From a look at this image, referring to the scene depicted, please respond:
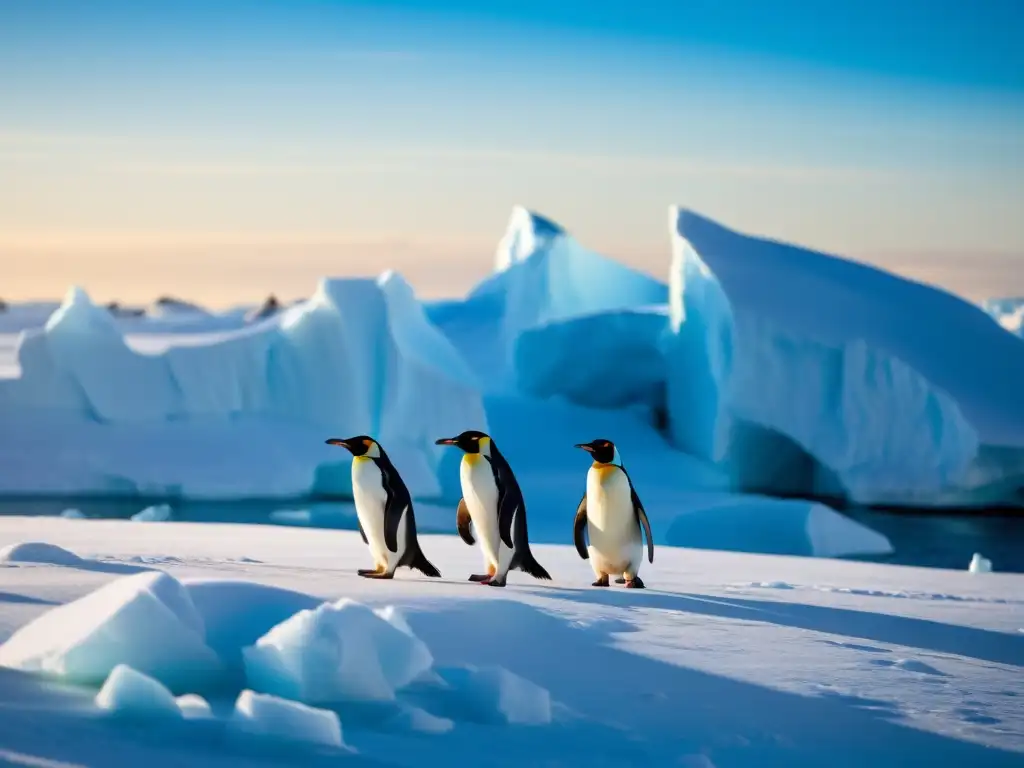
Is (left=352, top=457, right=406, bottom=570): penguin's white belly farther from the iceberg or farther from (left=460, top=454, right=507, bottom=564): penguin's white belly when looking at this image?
the iceberg

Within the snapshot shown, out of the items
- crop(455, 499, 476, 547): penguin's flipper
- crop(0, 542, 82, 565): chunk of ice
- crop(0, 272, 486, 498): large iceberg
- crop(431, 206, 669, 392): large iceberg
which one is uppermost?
crop(431, 206, 669, 392): large iceberg

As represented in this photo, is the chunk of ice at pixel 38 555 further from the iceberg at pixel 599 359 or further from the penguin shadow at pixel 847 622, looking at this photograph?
the iceberg at pixel 599 359

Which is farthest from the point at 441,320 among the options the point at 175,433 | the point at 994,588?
the point at 994,588

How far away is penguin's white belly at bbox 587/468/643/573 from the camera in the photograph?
5.41 m

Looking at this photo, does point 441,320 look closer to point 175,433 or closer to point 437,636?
point 175,433

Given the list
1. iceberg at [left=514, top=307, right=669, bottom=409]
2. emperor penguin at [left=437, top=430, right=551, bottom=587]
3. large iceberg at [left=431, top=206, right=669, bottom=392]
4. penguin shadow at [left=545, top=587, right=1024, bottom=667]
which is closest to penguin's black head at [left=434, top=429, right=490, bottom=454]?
emperor penguin at [left=437, top=430, right=551, bottom=587]

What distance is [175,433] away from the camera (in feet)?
50.9

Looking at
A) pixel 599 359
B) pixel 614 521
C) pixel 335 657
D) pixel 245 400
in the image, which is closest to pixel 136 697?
pixel 335 657

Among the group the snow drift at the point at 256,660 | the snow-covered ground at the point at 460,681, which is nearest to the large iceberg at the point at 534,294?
the snow-covered ground at the point at 460,681

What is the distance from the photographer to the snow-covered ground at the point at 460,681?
283 centimetres

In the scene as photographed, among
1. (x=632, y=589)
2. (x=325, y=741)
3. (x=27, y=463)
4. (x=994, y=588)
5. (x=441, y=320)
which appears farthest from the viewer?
(x=441, y=320)

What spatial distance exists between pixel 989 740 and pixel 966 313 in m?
15.5

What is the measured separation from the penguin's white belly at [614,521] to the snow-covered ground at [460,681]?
98cm

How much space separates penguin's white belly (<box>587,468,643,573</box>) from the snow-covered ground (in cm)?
98
